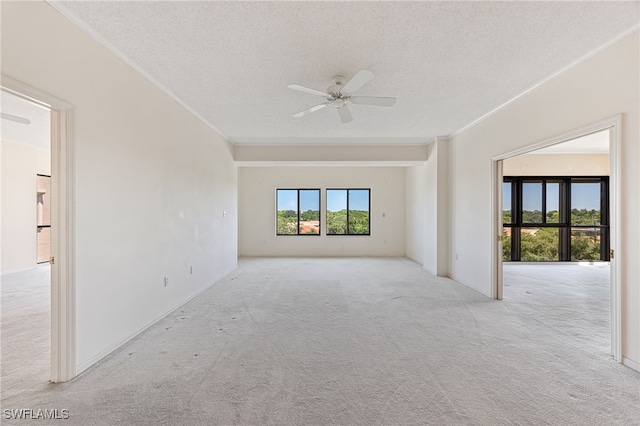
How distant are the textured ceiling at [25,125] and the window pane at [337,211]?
6283mm

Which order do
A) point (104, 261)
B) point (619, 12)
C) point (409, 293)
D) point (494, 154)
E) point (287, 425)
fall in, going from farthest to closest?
point (409, 293) < point (494, 154) < point (104, 261) < point (619, 12) < point (287, 425)

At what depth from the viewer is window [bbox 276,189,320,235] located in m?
8.81

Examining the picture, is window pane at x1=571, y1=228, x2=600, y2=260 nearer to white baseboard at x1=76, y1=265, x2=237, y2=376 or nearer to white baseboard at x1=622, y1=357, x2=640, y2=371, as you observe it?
white baseboard at x1=622, y1=357, x2=640, y2=371

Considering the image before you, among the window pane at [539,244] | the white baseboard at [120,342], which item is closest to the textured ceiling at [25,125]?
the white baseboard at [120,342]

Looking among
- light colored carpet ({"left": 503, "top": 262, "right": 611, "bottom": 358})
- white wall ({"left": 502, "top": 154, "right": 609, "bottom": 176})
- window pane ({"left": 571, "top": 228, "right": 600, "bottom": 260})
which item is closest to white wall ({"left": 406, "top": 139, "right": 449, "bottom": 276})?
light colored carpet ({"left": 503, "top": 262, "right": 611, "bottom": 358})

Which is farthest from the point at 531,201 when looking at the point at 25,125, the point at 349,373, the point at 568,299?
the point at 25,125

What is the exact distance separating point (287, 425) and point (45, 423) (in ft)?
4.81

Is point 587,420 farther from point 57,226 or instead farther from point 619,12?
point 57,226

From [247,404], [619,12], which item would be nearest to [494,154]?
[619,12]

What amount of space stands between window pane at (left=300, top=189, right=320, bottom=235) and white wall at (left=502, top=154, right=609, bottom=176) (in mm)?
5060

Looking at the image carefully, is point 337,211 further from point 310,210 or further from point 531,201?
point 531,201

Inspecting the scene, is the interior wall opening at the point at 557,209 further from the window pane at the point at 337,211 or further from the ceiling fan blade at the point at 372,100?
the ceiling fan blade at the point at 372,100

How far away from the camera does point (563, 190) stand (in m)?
7.53

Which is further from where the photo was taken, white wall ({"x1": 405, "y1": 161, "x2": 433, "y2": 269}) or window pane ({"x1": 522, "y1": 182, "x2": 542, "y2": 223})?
window pane ({"x1": 522, "y1": 182, "x2": 542, "y2": 223})
